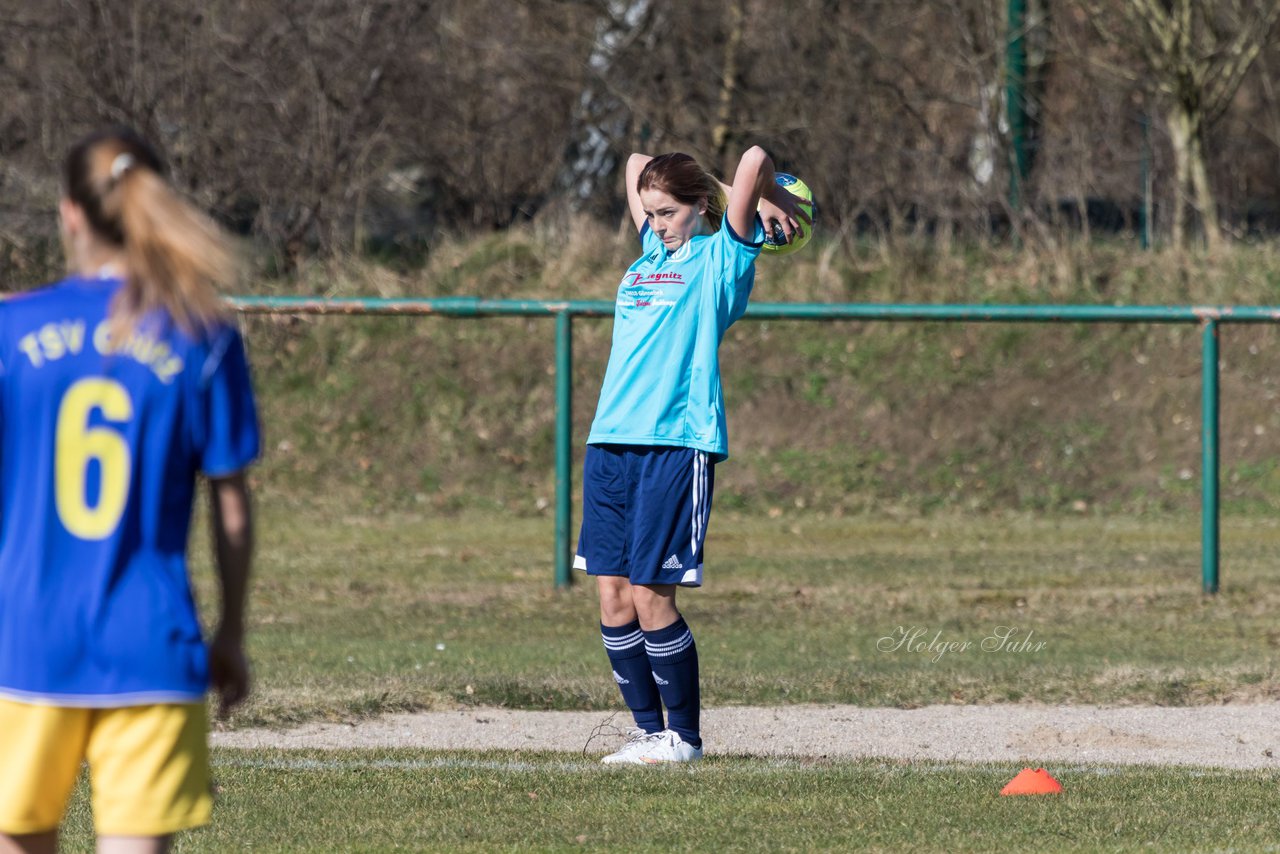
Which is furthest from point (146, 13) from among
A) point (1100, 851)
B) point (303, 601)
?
point (1100, 851)

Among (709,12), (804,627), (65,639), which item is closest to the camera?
(65,639)

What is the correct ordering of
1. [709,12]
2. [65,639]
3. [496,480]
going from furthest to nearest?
[709,12] → [496,480] → [65,639]

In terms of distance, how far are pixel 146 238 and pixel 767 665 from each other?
20.4 feet

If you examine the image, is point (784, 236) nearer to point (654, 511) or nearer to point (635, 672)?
point (654, 511)

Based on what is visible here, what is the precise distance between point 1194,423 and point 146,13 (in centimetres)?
1159

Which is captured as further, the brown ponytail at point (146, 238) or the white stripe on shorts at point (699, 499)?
the white stripe on shorts at point (699, 499)

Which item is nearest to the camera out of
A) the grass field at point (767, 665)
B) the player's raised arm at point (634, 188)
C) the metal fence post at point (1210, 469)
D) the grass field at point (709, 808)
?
the grass field at point (709, 808)

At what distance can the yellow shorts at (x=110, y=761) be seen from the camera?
2.96 meters

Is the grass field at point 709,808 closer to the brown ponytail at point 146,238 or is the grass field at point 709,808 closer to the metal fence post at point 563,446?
the brown ponytail at point 146,238

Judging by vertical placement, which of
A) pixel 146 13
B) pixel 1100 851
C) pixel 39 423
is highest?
pixel 146 13

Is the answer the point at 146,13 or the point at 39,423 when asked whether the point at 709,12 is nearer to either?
the point at 146,13

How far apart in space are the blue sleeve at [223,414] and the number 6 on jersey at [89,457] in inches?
4.9

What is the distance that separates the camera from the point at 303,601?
1128cm

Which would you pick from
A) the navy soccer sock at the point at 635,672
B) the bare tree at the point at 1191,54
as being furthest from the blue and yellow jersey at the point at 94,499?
the bare tree at the point at 1191,54
